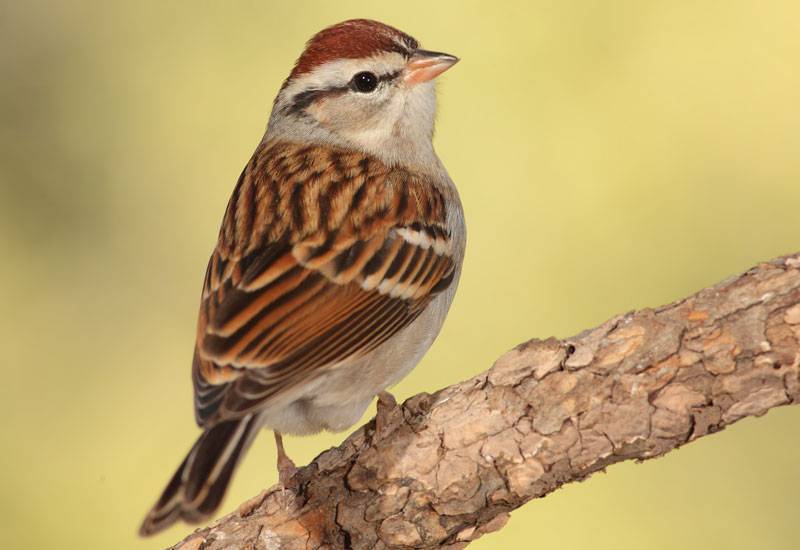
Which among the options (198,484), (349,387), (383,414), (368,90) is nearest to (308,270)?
(349,387)

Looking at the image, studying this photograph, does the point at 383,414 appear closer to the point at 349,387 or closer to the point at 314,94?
the point at 349,387

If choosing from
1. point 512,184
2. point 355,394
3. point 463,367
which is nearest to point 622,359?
point 355,394

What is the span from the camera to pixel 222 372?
147 inches

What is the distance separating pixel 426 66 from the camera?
15.5 ft

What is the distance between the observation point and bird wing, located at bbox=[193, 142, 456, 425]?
375cm

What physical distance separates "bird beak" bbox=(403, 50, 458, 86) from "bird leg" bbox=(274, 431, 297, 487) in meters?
1.41

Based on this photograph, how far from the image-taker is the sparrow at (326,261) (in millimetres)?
3672

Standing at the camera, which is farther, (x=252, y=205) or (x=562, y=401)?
(x=252, y=205)

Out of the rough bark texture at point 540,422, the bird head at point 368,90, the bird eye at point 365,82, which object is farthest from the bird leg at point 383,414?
the bird eye at point 365,82

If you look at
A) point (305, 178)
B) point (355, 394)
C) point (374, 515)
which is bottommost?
point (374, 515)

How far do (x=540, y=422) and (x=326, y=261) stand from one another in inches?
37.5

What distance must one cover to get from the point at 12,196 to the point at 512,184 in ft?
8.65

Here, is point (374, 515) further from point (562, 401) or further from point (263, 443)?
point (263, 443)

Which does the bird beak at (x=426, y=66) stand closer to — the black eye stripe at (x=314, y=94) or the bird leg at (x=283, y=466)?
the black eye stripe at (x=314, y=94)
